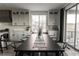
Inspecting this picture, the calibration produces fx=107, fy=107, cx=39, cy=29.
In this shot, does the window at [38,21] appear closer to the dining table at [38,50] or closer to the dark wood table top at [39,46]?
the dark wood table top at [39,46]

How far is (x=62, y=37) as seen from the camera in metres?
7.34

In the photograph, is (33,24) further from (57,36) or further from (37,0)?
(37,0)

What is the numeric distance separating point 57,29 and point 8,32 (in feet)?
12.2

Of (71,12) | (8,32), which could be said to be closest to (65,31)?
(71,12)

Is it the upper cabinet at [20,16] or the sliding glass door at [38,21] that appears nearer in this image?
the upper cabinet at [20,16]

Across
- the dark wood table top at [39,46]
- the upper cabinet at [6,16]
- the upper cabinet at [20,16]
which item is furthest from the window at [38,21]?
the dark wood table top at [39,46]

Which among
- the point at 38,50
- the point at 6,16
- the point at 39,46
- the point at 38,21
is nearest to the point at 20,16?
the point at 6,16

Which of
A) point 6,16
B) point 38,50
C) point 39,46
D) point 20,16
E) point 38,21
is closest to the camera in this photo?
point 38,50

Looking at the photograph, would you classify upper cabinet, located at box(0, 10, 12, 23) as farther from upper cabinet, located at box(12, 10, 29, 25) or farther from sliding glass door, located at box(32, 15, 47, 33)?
sliding glass door, located at box(32, 15, 47, 33)

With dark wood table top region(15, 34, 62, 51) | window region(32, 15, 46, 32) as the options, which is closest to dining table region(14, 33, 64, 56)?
dark wood table top region(15, 34, 62, 51)

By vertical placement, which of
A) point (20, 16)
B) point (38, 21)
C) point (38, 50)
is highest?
point (20, 16)

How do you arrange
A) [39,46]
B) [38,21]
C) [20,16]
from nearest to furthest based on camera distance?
[39,46] < [20,16] < [38,21]

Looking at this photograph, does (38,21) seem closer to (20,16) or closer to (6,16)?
(20,16)

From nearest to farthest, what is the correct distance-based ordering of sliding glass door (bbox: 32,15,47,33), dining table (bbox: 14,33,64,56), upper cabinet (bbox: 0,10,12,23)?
dining table (bbox: 14,33,64,56) < upper cabinet (bbox: 0,10,12,23) < sliding glass door (bbox: 32,15,47,33)
